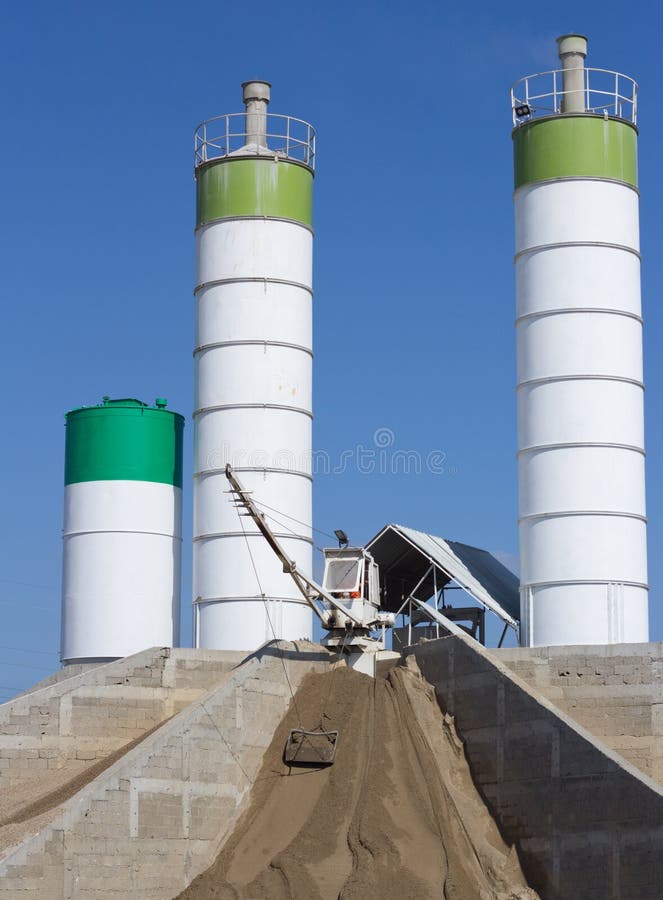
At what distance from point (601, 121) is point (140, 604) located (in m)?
16.7

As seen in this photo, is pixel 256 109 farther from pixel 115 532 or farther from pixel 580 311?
pixel 115 532

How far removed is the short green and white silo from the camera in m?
43.1

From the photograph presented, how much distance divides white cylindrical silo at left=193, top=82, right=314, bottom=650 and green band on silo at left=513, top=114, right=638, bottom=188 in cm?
647

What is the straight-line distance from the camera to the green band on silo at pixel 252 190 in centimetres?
4381

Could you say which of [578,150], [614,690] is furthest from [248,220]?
[614,690]

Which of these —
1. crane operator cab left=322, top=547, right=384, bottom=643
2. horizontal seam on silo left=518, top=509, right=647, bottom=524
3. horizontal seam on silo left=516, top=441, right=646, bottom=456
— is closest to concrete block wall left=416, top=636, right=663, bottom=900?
crane operator cab left=322, top=547, right=384, bottom=643

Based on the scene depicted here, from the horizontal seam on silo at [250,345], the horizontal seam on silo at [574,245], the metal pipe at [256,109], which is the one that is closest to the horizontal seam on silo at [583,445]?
the horizontal seam on silo at [574,245]

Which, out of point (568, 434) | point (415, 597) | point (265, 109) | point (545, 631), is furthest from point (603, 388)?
point (265, 109)

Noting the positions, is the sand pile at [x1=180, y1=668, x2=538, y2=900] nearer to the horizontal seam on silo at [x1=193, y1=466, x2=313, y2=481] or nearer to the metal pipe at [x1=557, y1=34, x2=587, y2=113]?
the horizontal seam on silo at [x1=193, y1=466, x2=313, y2=481]

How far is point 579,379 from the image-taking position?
40.2 meters

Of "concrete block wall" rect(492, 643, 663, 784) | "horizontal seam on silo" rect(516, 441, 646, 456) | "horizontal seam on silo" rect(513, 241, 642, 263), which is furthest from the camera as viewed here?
"horizontal seam on silo" rect(513, 241, 642, 263)

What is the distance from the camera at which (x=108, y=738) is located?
125 ft

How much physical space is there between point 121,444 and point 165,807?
1226 cm

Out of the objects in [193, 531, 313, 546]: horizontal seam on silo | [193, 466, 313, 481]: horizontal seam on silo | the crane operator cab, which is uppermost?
[193, 466, 313, 481]: horizontal seam on silo
